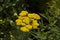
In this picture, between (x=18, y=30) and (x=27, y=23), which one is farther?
(x=18, y=30)

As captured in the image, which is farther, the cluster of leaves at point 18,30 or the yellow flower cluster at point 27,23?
the cluster of leaves at point 18,30

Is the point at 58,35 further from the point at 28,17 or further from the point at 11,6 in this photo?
the point at 11,6

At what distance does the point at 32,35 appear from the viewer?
366 cm

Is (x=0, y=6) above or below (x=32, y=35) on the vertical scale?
above

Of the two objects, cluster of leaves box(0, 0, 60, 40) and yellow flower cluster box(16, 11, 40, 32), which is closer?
yellow flower cluster box(16, 11, 40, 32)

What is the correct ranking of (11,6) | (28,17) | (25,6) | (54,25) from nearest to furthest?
1. (28,17)
2. (54,25)
3. (11,6)
4. (25,6)

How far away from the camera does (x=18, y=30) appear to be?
3461 mm

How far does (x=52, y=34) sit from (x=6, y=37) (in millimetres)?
661

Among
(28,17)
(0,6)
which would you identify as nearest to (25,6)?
(0,6)

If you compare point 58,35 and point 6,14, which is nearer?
point 58,35

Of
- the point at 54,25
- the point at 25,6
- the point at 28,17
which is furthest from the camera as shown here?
the point at 25,6

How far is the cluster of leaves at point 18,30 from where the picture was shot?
3.43 m

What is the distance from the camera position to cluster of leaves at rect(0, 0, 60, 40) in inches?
135

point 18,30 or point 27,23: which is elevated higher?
point 27,23
